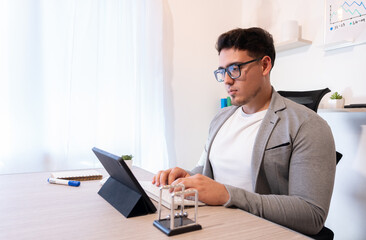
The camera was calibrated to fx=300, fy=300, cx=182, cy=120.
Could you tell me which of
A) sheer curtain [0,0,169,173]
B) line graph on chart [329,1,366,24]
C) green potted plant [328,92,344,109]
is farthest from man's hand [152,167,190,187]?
line graph on chart [329,1,366,24]

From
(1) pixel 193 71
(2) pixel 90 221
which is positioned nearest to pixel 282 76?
(1) pixel 193 71

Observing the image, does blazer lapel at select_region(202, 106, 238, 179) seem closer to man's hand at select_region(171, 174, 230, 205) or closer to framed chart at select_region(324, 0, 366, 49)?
man's hand at select_region(171, 174, 230, 205)

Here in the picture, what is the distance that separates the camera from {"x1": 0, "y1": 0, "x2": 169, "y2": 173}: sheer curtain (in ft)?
7.14

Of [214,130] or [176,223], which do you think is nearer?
[176,223]

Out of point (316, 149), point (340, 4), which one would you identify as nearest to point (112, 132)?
point (316, 149)

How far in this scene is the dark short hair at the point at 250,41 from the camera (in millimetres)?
1276

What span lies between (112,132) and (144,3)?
118cm

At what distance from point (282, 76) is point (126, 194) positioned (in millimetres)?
2134

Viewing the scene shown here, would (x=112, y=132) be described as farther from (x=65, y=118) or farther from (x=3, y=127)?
(x=3, y=127)

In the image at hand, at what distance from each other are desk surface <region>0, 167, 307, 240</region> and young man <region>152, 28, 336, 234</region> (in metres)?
0.13

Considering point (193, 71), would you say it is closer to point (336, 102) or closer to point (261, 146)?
point (336, 102)

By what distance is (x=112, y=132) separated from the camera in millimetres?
2516

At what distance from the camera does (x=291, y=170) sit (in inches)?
41.2

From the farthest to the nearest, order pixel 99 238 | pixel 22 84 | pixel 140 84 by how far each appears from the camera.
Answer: pixel 140 84 → pixel 22 84 → pixel 99 238
